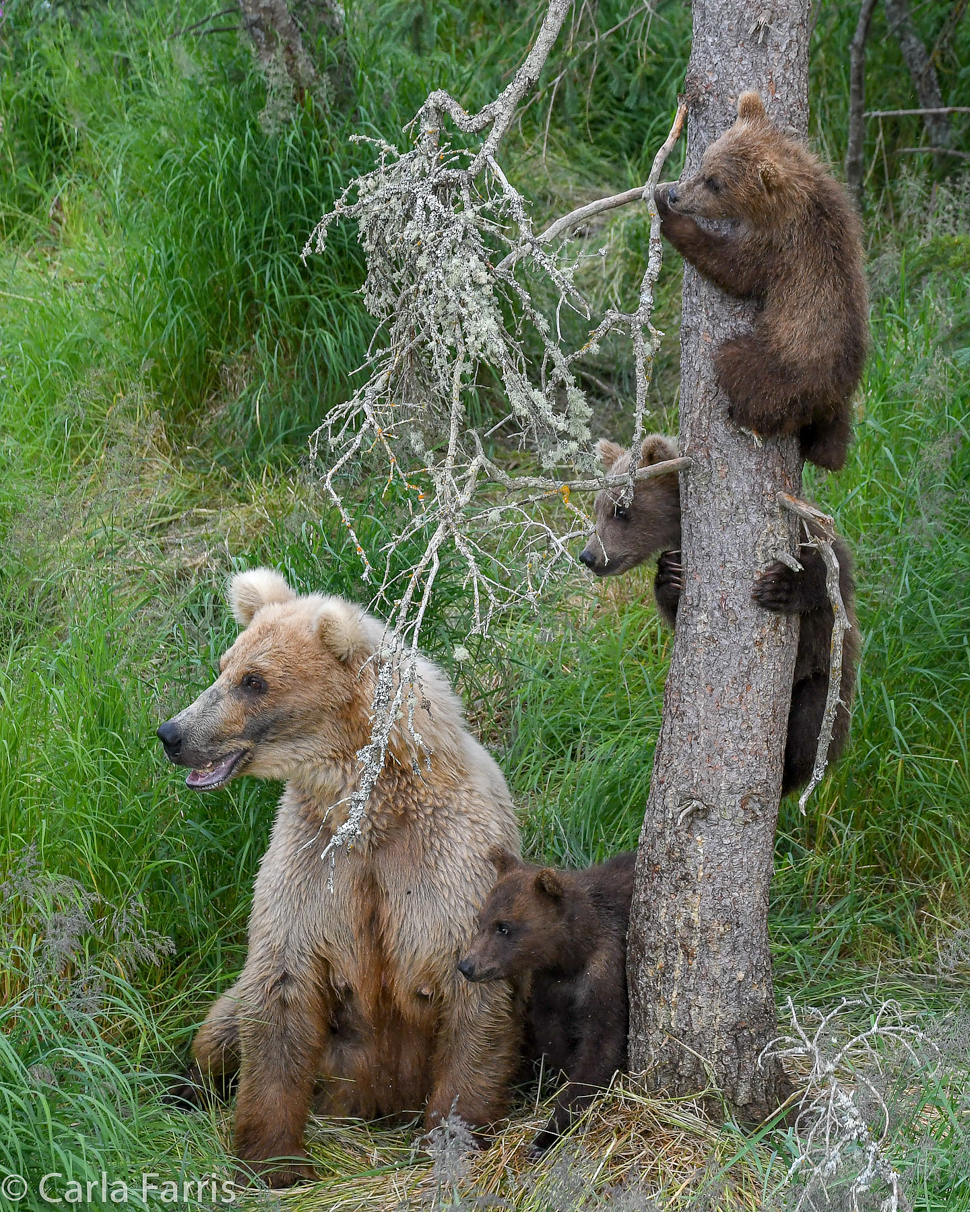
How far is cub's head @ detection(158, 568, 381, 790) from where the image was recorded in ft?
14.0

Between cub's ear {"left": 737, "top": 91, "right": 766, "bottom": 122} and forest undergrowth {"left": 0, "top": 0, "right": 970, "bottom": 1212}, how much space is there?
199cm

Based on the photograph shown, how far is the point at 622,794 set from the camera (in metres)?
5.30

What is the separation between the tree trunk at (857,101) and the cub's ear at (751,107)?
163 inches

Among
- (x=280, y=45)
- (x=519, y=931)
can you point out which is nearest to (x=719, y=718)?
(x=519, y=931)

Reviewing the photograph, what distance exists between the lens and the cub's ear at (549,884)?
4.05m

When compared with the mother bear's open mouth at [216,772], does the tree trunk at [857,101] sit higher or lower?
higher

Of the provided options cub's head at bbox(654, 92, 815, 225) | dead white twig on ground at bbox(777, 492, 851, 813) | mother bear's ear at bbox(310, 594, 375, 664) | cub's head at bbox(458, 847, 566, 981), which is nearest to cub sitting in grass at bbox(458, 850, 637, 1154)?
cub's head at bbox(458, 847, 566, 981)

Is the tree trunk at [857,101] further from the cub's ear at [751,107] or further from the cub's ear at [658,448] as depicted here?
the cub's ear at [751,107]

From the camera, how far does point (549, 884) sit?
405cm

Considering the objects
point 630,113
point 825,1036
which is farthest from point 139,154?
point 825,1036

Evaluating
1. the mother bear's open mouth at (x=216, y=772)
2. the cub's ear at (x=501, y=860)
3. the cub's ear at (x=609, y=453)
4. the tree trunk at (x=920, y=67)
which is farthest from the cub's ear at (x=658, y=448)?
the tree trunk at (x=920, y=67)

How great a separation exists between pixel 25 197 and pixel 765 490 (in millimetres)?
7655

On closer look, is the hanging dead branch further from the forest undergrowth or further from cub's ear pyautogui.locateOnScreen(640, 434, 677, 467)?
the forest undergrowth

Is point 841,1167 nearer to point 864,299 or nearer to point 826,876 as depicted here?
point 826,876
